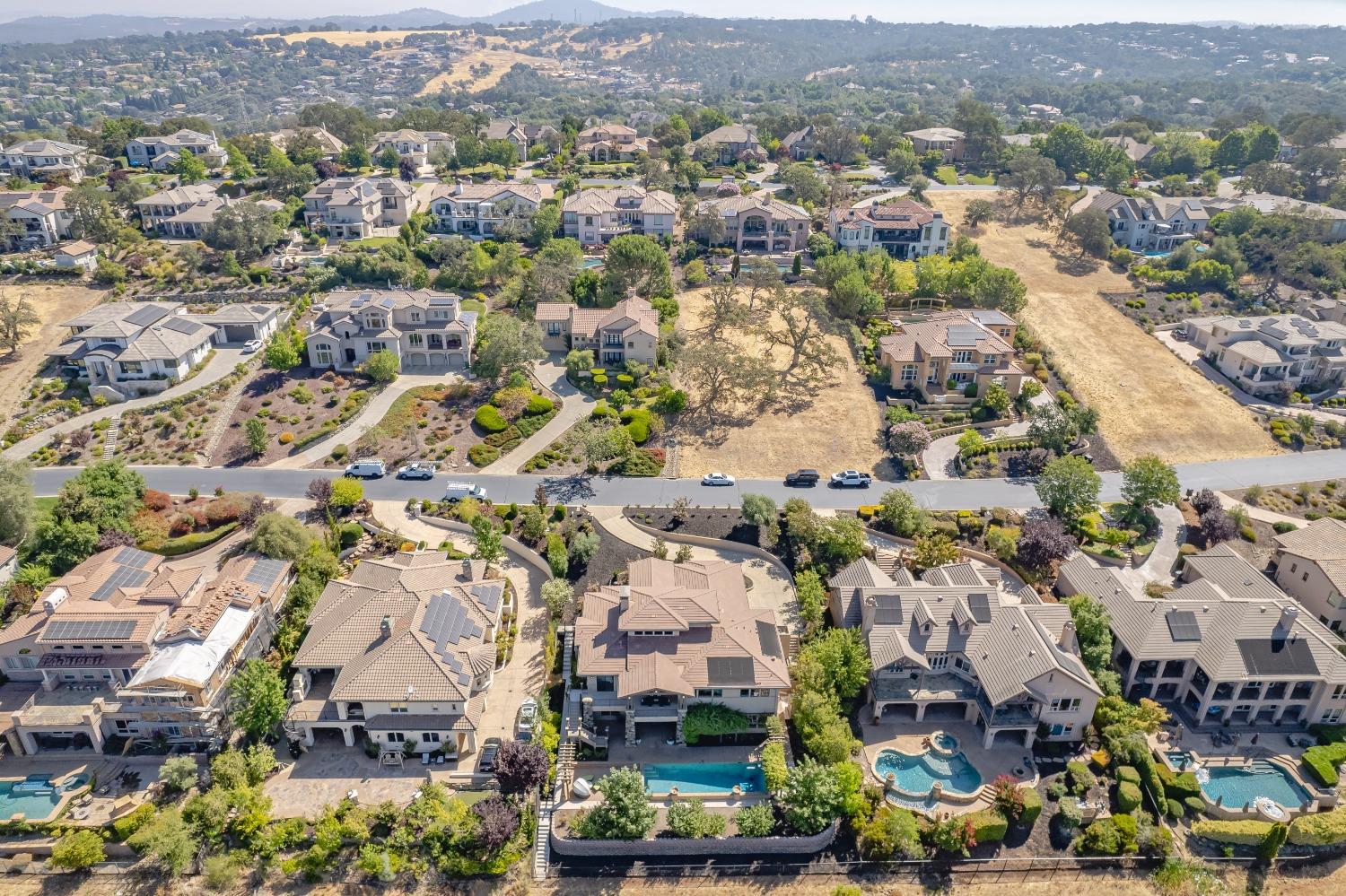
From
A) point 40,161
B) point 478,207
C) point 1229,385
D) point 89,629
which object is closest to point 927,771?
point 89,629

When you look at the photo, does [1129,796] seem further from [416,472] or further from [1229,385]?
[1229,385]

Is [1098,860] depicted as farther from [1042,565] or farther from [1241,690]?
[1042,565]

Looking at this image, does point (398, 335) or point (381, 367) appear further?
point (398, 335)

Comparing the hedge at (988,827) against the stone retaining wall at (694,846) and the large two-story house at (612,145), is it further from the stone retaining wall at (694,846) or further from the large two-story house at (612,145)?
the large two-story house at (612,145)

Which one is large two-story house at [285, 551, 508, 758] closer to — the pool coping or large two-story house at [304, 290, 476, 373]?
the pool coping

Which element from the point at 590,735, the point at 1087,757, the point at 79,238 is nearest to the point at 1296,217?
the point at 1087,757

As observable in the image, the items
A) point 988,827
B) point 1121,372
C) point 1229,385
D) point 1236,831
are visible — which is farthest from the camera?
point 1121,372
